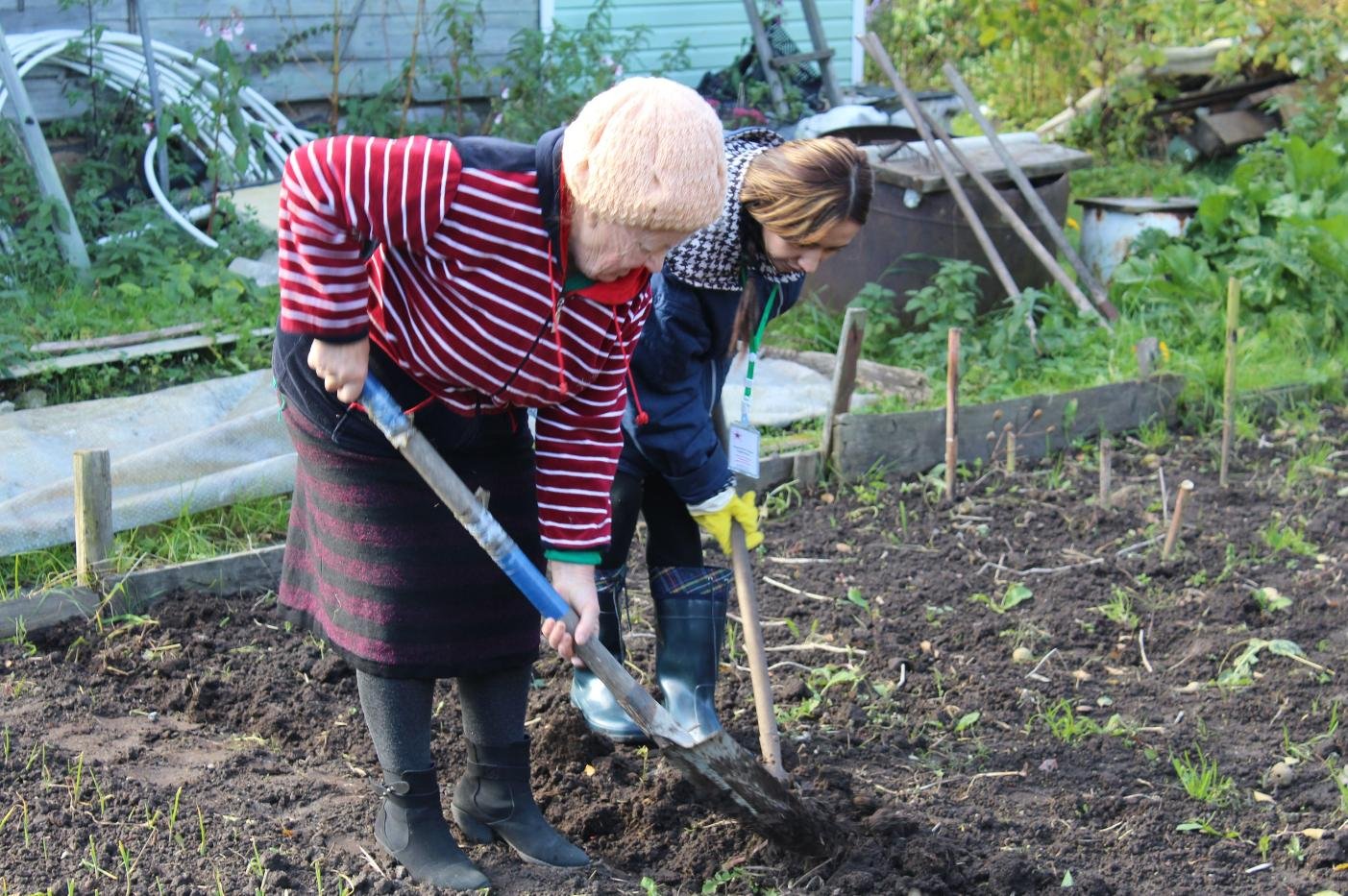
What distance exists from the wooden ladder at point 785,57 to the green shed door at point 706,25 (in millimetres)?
171

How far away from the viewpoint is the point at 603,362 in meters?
2.19

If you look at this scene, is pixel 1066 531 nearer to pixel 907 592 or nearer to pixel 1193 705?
pixel 907 592

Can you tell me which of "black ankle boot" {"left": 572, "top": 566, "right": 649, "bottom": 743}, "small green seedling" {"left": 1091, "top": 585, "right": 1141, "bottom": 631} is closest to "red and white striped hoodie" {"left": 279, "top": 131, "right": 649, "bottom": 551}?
"black ankle boot" {"left": 572, "top": 566, "right": 649, "bottom": 743}

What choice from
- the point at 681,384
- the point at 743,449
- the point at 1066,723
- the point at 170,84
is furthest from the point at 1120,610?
the point at 170,84

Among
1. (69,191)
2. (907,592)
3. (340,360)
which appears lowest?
(907,592)

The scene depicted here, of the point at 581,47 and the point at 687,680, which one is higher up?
the point at 581,47

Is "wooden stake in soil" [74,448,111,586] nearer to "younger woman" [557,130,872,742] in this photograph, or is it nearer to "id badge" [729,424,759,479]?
"younger woman" [557,130,872,742]

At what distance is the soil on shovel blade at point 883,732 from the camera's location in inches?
99.4

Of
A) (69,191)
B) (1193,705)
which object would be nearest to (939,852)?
(1193,705)

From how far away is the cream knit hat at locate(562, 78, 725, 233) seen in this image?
1778 mm

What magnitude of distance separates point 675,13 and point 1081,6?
2500 mm

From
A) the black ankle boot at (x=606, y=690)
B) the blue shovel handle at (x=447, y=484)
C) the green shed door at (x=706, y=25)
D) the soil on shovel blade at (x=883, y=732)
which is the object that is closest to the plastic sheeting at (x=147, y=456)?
the soil on shovel blade at (x=883, y=732)

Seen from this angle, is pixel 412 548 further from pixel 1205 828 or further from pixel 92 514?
pixel 1205 828

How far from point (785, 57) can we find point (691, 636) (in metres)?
6.42
